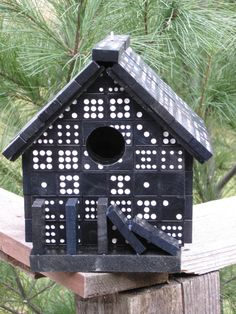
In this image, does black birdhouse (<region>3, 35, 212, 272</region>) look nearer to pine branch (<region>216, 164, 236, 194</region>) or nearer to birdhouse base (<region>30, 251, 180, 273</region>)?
birdhouse base (<region>30, 251, 180, 273</region>)

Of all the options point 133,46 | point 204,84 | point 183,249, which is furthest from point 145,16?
point 183,249

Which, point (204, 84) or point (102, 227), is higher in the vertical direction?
point (204, 84)

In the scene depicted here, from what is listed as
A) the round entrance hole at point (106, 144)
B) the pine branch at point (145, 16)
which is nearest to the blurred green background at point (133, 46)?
the pine branch at point (145, 16)

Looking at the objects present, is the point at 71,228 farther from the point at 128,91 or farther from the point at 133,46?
the point at 133,46

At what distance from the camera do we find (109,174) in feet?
3.44

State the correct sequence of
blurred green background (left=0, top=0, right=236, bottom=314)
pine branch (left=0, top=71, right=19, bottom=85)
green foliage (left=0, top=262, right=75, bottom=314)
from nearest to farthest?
blurred green background (left=0, top=0, right=236, bottom=314)
pine branch (left=0, top=71, right=19, bottom=85)
green foliage (left=0, top=262, right=75, bottom=314)

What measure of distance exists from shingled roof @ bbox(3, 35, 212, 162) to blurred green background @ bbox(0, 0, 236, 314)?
0.37 metres

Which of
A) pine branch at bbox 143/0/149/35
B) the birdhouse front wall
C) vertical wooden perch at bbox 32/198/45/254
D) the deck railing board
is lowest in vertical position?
the deck railing board

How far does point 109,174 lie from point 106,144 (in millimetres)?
89

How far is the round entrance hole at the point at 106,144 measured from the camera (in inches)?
42.4

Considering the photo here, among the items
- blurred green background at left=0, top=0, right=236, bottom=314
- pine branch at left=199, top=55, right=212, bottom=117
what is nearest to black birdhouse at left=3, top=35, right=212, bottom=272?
blurred green background at left=0, top=0, right=236, bottom=314

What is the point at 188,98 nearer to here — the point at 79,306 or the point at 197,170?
the point at 197,170

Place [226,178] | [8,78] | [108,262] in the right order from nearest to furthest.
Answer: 1. [108,262]
2. [8,78]
3. [226,178]

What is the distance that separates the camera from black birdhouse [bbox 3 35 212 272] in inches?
39.2
